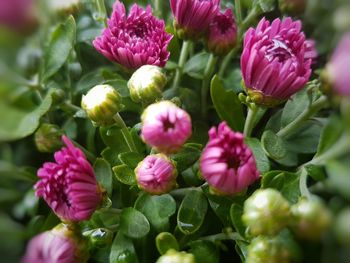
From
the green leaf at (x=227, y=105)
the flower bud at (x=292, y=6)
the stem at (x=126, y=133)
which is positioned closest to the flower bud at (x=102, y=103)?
the stem at (x=126, y=133)

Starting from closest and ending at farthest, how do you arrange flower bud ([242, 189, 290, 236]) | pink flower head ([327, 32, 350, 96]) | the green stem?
pink flower head ([327, 32, 350, 96]) → flower bud ([242, 189, 290, 236]) → the green stem

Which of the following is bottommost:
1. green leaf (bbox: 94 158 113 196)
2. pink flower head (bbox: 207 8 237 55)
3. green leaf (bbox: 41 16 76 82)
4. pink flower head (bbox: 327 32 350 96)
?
green leaf (bbox: 94 158 113 196)

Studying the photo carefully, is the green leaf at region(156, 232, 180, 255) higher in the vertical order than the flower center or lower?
lower

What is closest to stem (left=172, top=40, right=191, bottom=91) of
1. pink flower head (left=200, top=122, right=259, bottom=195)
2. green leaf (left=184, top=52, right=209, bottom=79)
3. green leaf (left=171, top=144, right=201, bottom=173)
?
green leaf (left=184, top=52, right=209, bottom=79)

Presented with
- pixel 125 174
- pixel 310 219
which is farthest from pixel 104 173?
pixel 310 219

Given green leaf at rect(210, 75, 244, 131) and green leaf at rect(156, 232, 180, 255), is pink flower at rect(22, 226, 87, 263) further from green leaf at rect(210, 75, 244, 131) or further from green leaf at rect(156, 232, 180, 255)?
green leaf at rect(210, 75, 244, 131)

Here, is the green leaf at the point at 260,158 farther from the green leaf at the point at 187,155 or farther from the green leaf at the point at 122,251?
the green leaf at the point at 122,251

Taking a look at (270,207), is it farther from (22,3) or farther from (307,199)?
(22,3)
